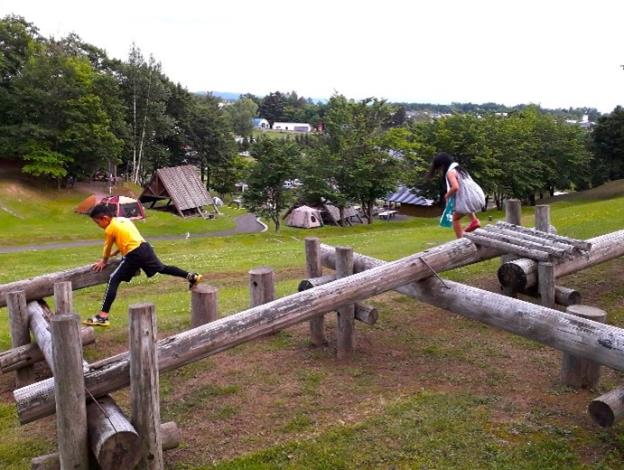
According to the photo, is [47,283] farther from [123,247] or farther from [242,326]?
[242,326]

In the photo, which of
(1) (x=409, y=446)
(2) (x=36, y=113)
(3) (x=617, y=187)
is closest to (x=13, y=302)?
(1) (x=409, y=446)

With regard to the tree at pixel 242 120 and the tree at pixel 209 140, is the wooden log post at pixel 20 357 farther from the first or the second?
the tree at pixel 242 120

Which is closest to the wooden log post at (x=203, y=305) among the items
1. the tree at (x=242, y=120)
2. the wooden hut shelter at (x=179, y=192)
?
the wooden hut shelter at (x=179, y=192)

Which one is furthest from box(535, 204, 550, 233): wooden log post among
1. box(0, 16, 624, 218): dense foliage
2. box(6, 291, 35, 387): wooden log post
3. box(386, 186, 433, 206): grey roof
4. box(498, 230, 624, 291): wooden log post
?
box(386, 186, 433, 206): grey roof

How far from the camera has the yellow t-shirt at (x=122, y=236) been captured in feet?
26.8

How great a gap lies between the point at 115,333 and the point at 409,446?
240 inches

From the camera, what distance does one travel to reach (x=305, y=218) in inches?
2138

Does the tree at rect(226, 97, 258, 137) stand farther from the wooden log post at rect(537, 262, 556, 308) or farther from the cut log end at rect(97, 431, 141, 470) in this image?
the cut log end at rect(97, 431, 141, 470)

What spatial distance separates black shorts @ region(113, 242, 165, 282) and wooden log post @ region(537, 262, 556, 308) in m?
5.88

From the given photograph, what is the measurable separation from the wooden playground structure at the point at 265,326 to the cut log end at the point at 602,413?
12mm

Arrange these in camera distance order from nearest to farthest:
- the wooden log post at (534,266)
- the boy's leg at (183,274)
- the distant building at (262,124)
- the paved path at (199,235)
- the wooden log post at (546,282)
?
the wooden log post at (546,282) → the wooden log post at (534,266) → the boy's leg at (183,274) → the paved path at (199,235) → the distant building at (262,124)

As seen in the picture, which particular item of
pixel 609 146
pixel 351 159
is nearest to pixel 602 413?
pixel 351 159

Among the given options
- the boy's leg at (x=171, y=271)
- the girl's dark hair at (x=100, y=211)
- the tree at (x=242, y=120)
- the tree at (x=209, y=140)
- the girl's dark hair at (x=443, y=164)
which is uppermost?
the tree at (x=242, y=120)

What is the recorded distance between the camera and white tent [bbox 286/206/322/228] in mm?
53844
